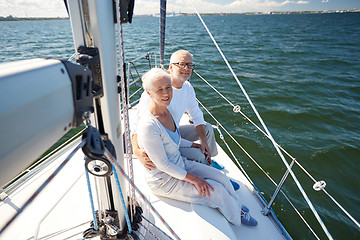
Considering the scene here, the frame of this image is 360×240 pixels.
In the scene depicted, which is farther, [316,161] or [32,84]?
[316,161]

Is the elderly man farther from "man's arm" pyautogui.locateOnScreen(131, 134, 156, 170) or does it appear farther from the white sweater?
the white sweater

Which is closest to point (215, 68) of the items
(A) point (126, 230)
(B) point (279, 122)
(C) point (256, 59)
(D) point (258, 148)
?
(C) point (256, 59)

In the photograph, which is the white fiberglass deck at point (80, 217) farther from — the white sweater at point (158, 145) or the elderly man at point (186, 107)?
the elderly man at point (186, 107)

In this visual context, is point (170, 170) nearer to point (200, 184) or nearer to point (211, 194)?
point (200, 184)

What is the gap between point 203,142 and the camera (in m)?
1.97

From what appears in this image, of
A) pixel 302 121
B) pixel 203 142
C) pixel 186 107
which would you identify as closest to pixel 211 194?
pixel 203 142

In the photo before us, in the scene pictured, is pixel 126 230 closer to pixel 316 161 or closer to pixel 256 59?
pixel 316 161

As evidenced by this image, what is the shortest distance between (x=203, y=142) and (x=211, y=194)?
2.17ft

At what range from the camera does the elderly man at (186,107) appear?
1679 millimetres

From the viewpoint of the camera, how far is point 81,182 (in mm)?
1586

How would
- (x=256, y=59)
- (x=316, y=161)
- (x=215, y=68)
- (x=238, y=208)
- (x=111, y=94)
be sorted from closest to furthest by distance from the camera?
(x=111, y=94)
(x=238, y=208)
(x=316, y=161)
(x=215, y=68)
(x=256, y=59)

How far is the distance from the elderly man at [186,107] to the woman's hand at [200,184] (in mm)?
305

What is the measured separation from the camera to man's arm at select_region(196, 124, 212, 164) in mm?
1909

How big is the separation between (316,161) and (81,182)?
3.82 meters
